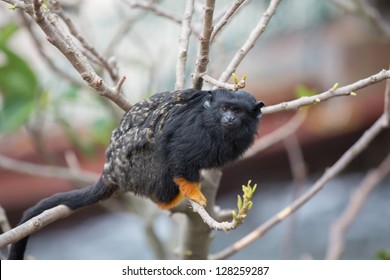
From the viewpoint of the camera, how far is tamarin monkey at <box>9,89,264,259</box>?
2145 mm

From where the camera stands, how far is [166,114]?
2188 mm

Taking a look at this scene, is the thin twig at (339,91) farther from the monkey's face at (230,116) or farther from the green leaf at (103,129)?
the green leaf at (103,129)

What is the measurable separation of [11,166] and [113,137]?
3.21ft

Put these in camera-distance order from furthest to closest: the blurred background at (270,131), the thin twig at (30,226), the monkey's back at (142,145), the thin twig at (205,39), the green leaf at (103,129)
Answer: the blurred background at (270,131) < the green leaf at (103,129) < the monkey's back at (142,145) < the thin twig at (30,226) < the thin twig at (205,39)

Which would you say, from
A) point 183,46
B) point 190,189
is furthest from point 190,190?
point 183,46

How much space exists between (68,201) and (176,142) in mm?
413

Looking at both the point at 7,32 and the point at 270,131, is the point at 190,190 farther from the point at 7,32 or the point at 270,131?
the point at 270,131

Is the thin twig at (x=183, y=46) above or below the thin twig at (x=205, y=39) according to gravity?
above

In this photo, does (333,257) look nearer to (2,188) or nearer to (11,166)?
(11,166)

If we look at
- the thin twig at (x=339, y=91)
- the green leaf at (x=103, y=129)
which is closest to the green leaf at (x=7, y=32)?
the green leaf at (x=103, y=129)

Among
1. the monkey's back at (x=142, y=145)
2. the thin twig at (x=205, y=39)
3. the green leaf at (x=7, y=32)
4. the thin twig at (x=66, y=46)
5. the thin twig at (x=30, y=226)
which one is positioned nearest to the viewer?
the thin twig at (x=66, y=46)

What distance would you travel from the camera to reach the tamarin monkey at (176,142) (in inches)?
84.4
